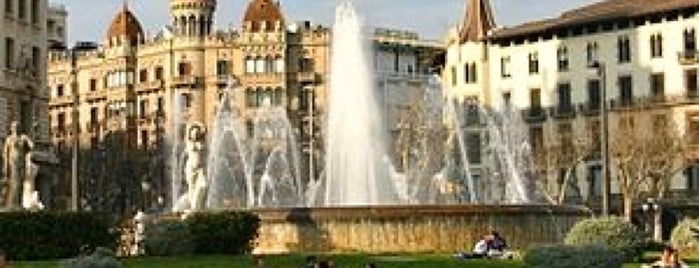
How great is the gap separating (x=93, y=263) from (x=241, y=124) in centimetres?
9128

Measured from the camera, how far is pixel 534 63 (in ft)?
329

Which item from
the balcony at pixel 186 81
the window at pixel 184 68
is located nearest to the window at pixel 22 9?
the balcony at pixel 186 81

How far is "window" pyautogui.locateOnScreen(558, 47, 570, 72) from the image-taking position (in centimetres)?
9781

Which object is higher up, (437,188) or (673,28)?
(673,28)

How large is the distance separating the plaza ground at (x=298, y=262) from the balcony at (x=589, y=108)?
196 feet

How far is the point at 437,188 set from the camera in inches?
2719

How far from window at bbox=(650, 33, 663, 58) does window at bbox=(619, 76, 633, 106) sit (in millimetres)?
2296

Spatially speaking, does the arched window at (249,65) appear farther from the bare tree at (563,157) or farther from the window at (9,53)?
the window at (9,53)

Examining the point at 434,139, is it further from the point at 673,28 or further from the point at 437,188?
the point at 437,188

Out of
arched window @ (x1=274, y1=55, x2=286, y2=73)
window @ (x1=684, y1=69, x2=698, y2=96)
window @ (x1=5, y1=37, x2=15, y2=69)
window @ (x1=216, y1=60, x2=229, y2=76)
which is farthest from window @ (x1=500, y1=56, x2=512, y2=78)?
window @ (x1=5, y1=37, x2=15, y2=69)

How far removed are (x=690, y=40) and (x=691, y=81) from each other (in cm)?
267

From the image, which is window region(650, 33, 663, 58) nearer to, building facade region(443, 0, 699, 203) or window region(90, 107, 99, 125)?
building facade region(443, 0, 699, 203)

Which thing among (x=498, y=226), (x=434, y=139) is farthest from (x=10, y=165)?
(x=434, y=139)

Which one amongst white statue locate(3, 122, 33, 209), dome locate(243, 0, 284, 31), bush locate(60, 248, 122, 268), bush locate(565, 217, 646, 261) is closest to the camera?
bush locate(60, 248, 122, 268)
